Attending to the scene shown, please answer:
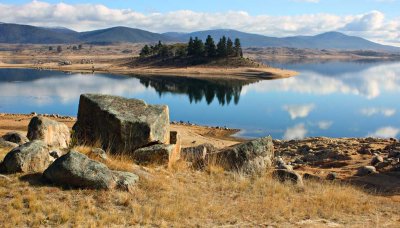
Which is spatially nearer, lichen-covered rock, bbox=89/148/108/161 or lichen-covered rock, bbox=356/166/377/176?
lichen-covered rock, bbox=89/148/108/161

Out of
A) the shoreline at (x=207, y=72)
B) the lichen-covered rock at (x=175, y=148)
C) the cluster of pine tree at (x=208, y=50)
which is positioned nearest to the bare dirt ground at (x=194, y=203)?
the lichen-covered rock at (x=175, y=148)

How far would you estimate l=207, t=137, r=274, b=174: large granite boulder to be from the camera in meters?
16.4

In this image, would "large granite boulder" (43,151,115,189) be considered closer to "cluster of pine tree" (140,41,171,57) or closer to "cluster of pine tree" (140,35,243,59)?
"cluster of pine tree" (140,35,243,59)

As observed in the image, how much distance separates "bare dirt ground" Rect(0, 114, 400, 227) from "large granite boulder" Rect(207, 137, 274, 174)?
0.70m

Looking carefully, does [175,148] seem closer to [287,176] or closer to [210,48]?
[287,176]

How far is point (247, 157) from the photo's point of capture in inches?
655

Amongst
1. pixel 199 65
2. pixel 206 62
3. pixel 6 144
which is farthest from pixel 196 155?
pixel 206 62

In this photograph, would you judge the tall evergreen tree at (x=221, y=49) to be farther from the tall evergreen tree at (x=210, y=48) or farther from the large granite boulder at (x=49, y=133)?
the large granite boulder at (x=49, y=133)

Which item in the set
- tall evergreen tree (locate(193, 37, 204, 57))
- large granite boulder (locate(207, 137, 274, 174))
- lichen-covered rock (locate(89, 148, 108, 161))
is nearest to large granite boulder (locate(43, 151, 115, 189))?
lichen-covered rock (locate(89, 148, 108, 161))

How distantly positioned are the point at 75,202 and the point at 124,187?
60.9 inches

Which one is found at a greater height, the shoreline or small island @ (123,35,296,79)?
small island @ (123,35,296,79)

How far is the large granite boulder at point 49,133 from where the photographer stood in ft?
54.1

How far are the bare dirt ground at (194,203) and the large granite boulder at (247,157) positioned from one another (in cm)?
70

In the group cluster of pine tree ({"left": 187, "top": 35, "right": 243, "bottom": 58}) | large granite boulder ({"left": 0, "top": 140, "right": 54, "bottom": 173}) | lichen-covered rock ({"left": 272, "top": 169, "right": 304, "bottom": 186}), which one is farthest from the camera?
cluster of pine tree ({"left": 187, "top": 35, "right": 243, "bottom": 58})
